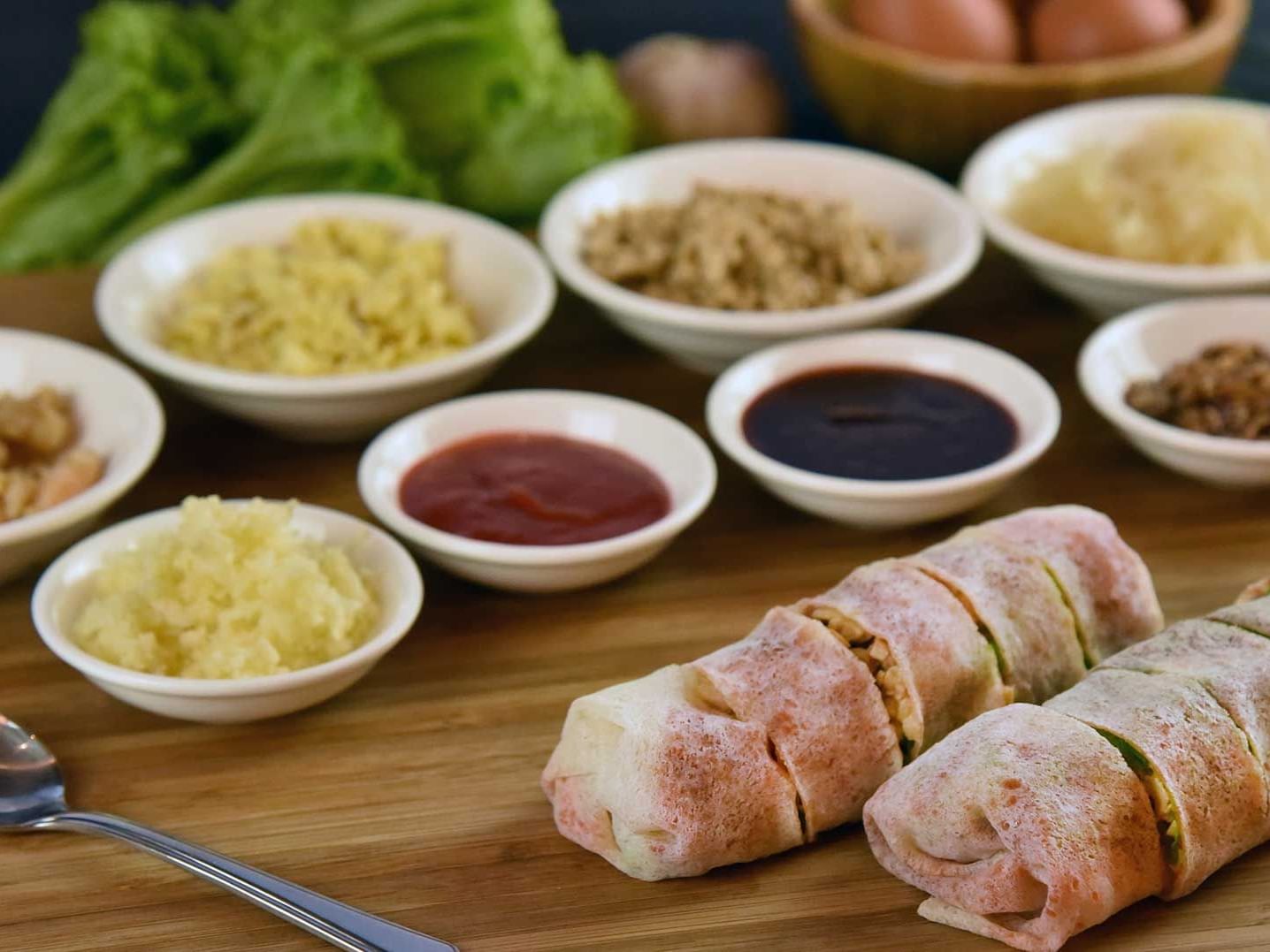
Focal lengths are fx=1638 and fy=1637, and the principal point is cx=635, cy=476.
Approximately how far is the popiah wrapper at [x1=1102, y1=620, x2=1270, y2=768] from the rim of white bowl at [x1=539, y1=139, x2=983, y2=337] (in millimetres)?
1502

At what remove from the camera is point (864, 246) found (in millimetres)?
4730

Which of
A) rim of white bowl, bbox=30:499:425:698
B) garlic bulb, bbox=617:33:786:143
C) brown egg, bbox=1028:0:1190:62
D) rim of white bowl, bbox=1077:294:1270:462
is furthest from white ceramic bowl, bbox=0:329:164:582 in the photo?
brown egg, bbox=1028:0:1190:62

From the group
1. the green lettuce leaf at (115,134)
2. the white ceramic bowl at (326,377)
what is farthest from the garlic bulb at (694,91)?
the green lettuce leaf at (115,134)

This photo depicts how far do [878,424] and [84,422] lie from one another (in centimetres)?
204

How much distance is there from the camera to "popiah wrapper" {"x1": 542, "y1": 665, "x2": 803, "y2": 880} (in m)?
2.92

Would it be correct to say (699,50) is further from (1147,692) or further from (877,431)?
(1147,692)

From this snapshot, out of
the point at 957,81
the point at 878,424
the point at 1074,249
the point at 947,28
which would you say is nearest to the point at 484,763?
the point at 878,424

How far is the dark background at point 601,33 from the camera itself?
7.83m

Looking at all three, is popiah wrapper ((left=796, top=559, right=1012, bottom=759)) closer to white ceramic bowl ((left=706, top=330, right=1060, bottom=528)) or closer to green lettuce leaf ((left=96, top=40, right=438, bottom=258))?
Result: white ceramic bowl ((left=706, top=330, right=1060, bottom=528))

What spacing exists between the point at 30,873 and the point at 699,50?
4685mm

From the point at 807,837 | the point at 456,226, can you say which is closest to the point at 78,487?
the point at 456,226

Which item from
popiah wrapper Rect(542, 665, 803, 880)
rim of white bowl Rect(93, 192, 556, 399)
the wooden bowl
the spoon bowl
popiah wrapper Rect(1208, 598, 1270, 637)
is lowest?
the spoon bowl

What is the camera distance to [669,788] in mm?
2914

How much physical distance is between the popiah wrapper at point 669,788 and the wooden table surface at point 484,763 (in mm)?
58
